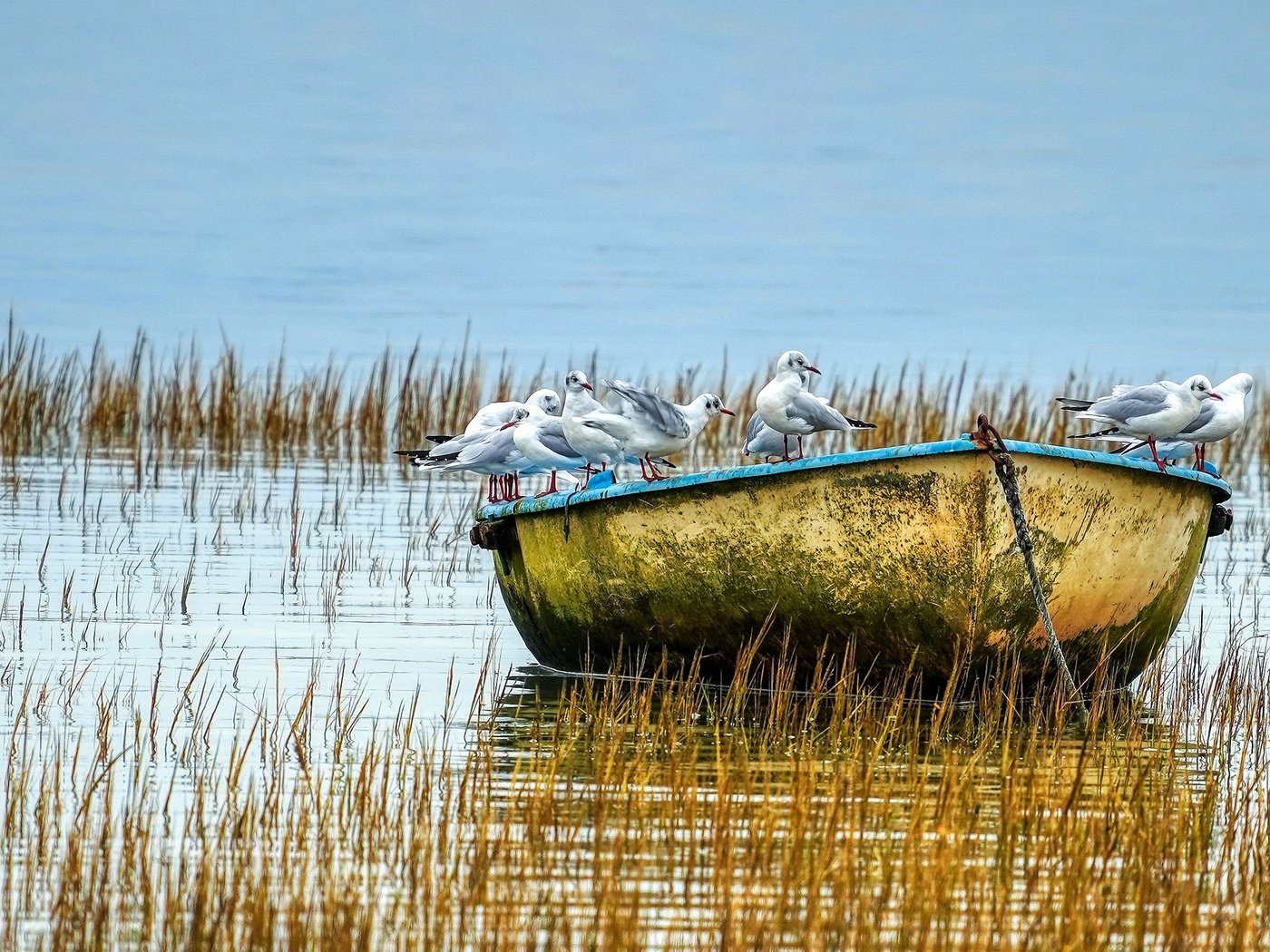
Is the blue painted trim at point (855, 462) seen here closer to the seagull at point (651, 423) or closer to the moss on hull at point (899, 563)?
the moss on hull at point (899, 563)

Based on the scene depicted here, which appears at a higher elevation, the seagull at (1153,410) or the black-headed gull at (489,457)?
the seagull at (1153,410)

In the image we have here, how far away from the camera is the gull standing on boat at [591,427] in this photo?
9422mm

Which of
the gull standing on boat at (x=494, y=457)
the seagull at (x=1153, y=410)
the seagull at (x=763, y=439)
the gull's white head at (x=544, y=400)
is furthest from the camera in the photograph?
the gull's white head at (x=544, y=400)

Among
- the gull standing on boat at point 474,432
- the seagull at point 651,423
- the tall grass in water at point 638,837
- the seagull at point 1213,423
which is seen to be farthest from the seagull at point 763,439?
the tall grass in water at point 638,837

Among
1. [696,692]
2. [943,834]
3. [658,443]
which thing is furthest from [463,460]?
[943,834]

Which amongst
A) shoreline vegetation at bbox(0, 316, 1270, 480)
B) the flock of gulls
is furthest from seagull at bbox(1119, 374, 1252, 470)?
shoreline vegetation at bbox(0, 316, 1270, 480)

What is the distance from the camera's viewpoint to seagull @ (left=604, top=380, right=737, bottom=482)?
9.33 m

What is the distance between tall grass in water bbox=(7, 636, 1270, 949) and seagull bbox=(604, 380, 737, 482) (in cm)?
183

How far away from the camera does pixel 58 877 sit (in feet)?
17.6

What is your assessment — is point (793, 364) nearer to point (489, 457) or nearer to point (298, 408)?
point (489, 457)

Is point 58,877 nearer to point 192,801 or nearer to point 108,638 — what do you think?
point 192,801

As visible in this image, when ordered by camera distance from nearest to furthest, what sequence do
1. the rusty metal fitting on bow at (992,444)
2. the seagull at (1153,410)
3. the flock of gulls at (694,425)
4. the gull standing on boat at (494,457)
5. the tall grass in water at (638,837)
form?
the tall grass in water at (638,837)
the rusty metal fitting on bow at (992,444)
the flock of gulls at (694,425)
the seagull at (1153,410)
the gull standing on boat at (494,457)

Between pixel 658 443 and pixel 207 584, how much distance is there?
144 inches

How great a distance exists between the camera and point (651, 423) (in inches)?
370
